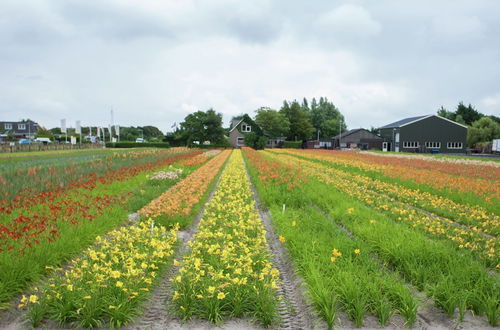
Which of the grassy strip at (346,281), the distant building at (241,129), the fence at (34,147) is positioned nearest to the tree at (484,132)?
the distant building at (241,129)

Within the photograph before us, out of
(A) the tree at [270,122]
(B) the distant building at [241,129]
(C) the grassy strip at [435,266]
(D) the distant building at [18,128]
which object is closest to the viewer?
(C) the grassy strip at [435,266]

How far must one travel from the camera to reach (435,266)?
4.55 metres

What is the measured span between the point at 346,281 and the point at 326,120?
10703cm

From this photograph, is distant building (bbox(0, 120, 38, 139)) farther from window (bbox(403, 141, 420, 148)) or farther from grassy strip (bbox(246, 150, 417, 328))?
grassy strip (bbox(246, 150, 417, 328))

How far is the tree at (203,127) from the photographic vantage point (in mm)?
59594

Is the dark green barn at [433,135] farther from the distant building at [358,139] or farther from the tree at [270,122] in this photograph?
the tree at [270,122]

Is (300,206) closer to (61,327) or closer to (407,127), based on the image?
(61,327)

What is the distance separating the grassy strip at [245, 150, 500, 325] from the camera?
12.5ft

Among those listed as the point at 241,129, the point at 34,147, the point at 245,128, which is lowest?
the point at 34,147

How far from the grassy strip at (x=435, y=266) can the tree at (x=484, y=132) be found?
74.9 meters

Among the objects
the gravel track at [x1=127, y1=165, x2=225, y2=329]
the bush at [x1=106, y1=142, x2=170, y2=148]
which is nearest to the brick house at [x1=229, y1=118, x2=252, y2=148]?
the bush at [x1=106, y1=142, x2=170, y2=148]

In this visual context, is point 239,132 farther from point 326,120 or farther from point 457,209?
point 457,209

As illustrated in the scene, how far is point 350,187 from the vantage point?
39.2 feet

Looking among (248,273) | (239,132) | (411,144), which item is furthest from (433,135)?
(248,273)
